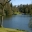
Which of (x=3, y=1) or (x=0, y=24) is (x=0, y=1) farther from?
(x=0, y=24)

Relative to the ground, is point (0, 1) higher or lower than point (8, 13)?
higher

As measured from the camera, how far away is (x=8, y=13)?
46812 millimetres

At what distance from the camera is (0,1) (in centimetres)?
1270

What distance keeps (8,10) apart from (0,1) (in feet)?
116

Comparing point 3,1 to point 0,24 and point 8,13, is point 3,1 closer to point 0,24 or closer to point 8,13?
point 0,24

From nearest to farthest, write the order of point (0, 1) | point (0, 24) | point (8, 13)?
point (0, 1)
point (0, 24)
point (8, 13)

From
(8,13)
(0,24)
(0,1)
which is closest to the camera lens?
(0,1)

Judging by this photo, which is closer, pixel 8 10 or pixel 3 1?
pixel 3 1

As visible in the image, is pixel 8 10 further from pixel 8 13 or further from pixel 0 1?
pixel 0 1

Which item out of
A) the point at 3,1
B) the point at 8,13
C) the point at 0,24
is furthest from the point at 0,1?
the point at 8,13

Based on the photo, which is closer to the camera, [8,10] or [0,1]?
[0,1]

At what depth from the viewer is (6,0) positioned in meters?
13.4

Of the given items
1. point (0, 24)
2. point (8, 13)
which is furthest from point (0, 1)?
point (8, 13)

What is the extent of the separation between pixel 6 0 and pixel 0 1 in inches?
35.4
